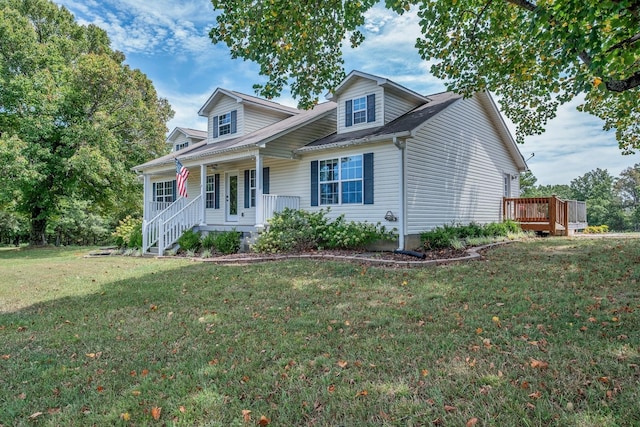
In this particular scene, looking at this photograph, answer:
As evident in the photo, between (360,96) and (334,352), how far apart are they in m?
10.4

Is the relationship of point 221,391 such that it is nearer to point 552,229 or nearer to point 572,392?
point 572,392

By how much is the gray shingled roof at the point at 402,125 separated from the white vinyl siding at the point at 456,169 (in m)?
0.28

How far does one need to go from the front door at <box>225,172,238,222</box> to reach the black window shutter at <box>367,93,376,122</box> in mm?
6405

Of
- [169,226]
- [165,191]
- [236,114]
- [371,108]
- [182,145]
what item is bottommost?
[169,226]

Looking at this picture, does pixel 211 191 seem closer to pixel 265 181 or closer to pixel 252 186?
pixel 252 186

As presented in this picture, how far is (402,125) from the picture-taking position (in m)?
10.9

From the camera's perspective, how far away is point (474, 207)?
1384cm

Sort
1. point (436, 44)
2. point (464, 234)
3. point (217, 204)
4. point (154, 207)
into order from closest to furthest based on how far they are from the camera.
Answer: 1. point (436, 44)
2. point (464, 234)
3. point (217, 204)
4. point (154, 207)

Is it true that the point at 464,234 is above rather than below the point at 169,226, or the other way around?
below

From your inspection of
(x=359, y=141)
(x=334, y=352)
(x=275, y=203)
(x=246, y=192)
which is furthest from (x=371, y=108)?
(x=334, y=352)

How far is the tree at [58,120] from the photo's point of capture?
1662 centimetres

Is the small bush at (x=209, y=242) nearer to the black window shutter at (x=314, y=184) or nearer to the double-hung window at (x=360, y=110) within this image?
the black window shutter at (x=314, y=184)

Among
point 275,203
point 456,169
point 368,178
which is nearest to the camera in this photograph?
point 368,178

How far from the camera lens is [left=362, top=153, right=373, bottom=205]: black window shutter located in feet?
36.6
